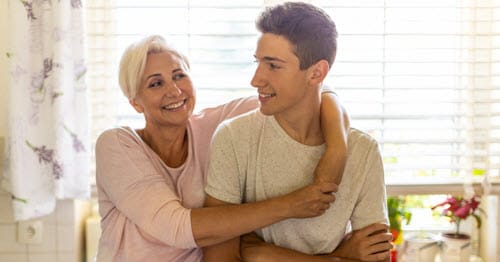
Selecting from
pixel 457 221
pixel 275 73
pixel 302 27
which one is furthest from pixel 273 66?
pixel 457 221

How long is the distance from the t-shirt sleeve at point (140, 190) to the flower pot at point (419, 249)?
117 cm

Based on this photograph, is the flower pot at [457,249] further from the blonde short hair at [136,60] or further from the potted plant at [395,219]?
the blonde short hair at [136,60]

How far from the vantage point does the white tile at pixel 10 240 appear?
2646 mm

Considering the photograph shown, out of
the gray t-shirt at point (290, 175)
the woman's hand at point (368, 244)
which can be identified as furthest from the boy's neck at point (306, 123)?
the woman's hand at point (368, 244)

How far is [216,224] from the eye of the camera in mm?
1736

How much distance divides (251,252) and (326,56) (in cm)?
55

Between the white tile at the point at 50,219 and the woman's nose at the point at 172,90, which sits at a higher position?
the woman's nose at the point at 172,90

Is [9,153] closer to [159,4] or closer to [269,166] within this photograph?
[159,4]

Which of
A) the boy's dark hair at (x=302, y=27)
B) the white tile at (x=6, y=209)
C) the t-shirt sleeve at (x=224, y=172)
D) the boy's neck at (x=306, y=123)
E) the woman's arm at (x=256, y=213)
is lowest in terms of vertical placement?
the white tile at (x=6, y=209)

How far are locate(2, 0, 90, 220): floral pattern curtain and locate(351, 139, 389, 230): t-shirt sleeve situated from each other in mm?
1124

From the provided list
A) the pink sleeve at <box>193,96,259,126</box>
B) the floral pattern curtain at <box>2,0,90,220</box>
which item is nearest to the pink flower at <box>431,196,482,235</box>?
the pink sleeve at <box>193,96,259,126</box>

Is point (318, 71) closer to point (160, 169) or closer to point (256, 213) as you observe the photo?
point (256, 213)

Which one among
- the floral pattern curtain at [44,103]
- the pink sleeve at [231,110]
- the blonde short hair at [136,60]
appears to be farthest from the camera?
the floral pattern curtain at [44,103]

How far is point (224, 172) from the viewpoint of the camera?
180cm
